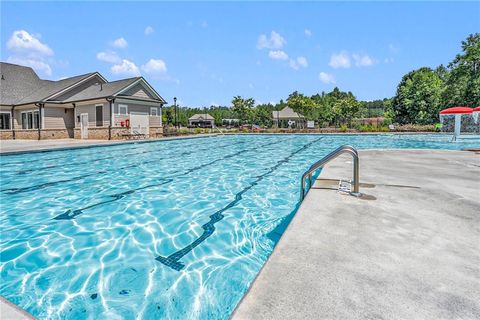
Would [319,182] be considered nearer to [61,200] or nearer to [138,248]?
[138,248]

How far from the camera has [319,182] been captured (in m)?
5.06

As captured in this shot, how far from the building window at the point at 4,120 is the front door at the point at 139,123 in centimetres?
1184

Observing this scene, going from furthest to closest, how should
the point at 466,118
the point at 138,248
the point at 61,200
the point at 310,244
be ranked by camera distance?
the point at 466,118 < the point at 61,200 < the point at 138,248 < the point at 310,244

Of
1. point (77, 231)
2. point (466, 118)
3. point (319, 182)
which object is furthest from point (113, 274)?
point (466, 118)

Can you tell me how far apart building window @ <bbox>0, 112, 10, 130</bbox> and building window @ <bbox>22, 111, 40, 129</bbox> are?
53.0 inches

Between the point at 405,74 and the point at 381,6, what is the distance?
132 ft

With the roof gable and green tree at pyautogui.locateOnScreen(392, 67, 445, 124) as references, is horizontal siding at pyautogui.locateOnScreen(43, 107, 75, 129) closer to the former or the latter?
the roof gable

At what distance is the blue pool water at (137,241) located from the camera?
2.74m

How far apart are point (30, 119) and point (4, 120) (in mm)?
2911

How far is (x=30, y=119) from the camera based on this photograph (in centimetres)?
2416

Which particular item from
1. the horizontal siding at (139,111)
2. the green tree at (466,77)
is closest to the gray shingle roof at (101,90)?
the horizontal siding at (139,111)

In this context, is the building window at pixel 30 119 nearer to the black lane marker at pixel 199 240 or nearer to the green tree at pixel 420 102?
the black lane marker at pixel 199 240

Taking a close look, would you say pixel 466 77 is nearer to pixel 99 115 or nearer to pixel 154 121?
pixel 154 121

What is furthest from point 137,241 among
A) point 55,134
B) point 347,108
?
point 347,108
